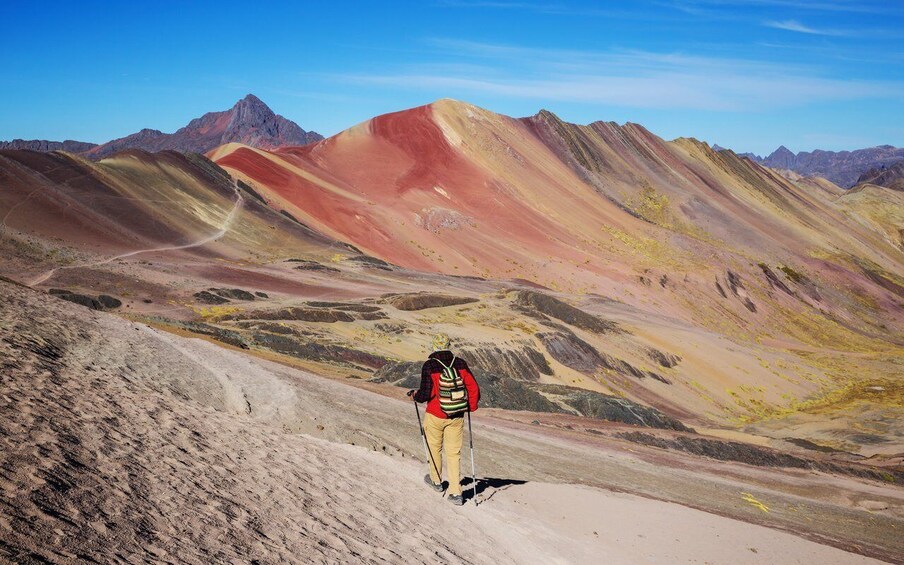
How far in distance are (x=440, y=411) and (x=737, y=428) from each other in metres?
28.8

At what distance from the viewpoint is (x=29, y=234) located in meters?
39.0

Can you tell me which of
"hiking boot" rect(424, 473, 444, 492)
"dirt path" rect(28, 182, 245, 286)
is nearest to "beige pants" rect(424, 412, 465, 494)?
"hiking boot" rect(424, 473, 444, 492)

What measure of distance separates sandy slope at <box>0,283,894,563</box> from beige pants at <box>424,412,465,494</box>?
41 cm

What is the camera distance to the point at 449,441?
32.0 ft

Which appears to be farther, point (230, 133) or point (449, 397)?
point (230, 133)

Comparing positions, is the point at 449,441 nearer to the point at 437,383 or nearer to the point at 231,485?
the point at 437,383

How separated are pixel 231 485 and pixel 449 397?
3.11 meters

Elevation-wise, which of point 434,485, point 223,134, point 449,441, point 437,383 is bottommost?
point 434,485

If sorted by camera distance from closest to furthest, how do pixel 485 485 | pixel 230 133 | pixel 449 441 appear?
pixel 449 441, pixel 485 485, pixel 230 133

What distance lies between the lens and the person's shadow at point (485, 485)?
10448mm

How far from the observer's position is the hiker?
9.58m

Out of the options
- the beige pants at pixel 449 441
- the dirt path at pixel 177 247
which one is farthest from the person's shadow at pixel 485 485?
the dirt path at pixel 177 247

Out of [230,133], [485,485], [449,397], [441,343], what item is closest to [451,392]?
[449,397]

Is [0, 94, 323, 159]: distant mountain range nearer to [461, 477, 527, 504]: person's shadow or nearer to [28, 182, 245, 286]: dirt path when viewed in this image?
[28, 182, 245, 286]: dirt path
